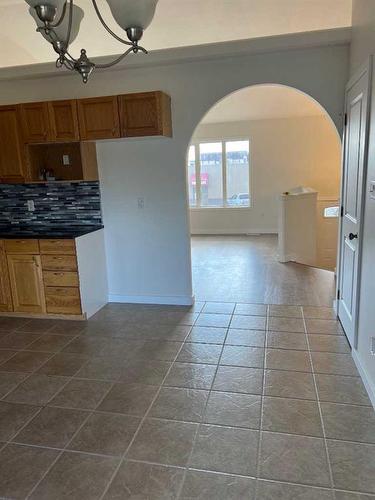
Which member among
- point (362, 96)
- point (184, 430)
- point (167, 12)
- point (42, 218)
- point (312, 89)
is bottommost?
point (184, 430)

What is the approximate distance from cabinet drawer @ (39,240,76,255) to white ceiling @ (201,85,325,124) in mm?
4061

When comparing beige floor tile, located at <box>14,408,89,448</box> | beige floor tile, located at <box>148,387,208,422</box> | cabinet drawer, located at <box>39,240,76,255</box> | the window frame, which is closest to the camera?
beige floor tile, located at <box>14,408,89,448</box>

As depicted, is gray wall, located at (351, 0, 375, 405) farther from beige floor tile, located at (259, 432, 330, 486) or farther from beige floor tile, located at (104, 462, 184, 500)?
beige floor tile, located at (104, 462, 184, 500)

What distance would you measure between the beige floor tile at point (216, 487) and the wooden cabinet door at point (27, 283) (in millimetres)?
2607

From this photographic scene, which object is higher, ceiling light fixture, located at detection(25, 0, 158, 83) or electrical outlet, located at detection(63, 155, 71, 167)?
ceiling light fixture, located at detection(25, 0, 158, 83)

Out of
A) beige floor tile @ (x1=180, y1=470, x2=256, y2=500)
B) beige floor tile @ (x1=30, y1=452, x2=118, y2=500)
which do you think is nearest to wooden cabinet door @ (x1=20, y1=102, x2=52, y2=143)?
beige floor tile @ (x1=30, y1=452, x2=118, y2=500)

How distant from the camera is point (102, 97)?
359 cm

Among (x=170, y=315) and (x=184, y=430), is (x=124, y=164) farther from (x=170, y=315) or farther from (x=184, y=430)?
(x=184, y=430)

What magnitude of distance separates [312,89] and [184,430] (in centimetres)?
308

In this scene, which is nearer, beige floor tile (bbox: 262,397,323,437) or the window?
beige floor tile (bbox: 262,397,323,437)

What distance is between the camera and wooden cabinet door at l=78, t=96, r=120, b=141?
11.8 feet

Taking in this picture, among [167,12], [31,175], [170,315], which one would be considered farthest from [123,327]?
[167,12]

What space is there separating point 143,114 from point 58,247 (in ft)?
4.99

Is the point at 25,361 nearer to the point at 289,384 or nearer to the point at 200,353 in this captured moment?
the point at 200,353
